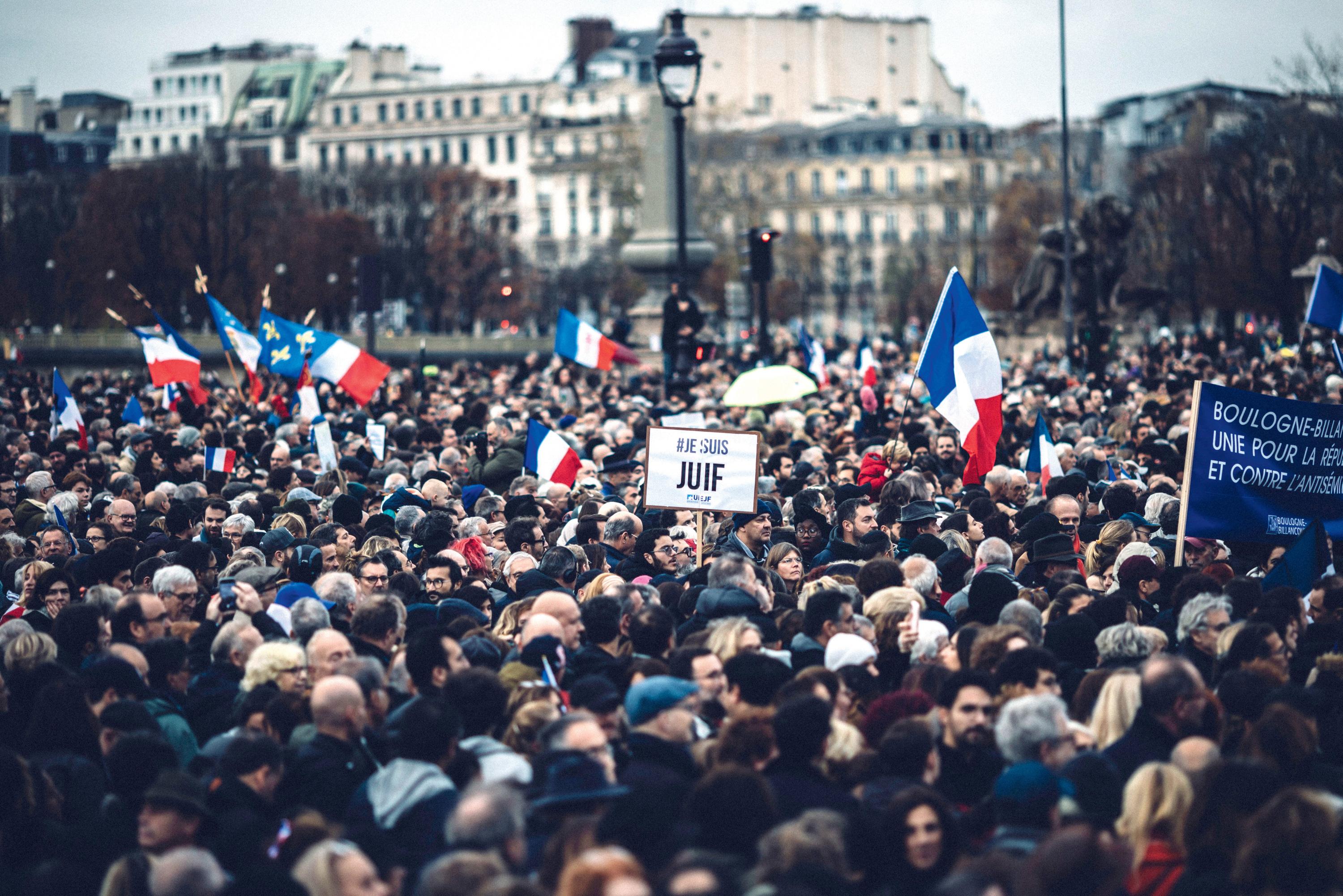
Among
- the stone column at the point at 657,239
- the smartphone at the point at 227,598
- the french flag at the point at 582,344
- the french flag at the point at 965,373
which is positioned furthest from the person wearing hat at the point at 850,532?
the stone column at the point at 657,239

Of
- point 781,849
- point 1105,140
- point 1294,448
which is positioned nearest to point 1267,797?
point 781,849

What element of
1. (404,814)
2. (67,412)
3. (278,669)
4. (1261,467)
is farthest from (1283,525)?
(67,412)

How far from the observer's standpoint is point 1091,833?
189 inches

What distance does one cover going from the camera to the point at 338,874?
16.4ft

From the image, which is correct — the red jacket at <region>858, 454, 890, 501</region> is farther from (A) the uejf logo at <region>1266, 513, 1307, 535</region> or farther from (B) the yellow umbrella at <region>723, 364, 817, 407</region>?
(A) the uejf logo at <region>1266, 513, 1307, 535</region>

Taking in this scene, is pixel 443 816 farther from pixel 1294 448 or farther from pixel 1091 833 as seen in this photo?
pixel 1294 448

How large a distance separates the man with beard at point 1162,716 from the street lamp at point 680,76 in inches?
520

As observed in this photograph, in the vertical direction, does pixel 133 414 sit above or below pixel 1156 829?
above

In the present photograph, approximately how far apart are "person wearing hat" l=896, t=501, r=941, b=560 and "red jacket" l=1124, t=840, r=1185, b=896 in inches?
207

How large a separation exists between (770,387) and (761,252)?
943 cm

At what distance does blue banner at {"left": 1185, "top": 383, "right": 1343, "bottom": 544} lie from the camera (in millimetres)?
9594

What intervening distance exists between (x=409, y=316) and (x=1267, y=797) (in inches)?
3696

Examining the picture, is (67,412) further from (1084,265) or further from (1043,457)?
(1084,265)

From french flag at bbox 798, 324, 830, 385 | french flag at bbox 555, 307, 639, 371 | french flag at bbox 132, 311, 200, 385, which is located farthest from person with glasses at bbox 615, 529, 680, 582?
french flag at bbox 798, 324, 830, 385
